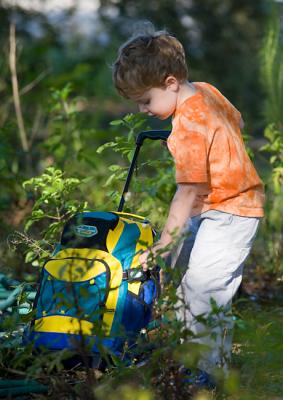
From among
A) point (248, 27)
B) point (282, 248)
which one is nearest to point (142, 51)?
point (282, 248)

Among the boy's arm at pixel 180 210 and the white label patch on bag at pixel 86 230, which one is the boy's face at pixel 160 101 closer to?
the boy's arm at pixel 180 210

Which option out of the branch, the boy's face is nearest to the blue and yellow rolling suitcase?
the boy's face

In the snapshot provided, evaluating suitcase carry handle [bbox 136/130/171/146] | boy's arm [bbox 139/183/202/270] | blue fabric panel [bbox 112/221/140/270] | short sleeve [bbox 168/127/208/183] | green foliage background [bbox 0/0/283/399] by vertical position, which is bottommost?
green foliage background [bbox 0/0/283/399]

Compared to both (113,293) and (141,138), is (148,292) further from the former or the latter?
(141,138)

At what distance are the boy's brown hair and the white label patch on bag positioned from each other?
565 mm

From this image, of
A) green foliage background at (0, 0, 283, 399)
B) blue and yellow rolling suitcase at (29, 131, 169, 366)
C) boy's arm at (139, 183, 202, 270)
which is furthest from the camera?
green foliage background at (0, 0, 283, 399)

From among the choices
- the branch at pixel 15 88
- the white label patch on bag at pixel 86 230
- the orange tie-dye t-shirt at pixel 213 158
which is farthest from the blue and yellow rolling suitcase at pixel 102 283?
the branch at pixel 15 88

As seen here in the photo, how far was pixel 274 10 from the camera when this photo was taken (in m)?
6.06

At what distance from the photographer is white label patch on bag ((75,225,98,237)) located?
3344mm

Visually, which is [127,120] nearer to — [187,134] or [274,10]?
[187,134]

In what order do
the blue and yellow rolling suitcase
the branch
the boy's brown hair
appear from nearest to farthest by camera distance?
the blue and yellow rolling suitcase
the boy's brown hair
the branch

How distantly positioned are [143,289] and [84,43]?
12.4 metres

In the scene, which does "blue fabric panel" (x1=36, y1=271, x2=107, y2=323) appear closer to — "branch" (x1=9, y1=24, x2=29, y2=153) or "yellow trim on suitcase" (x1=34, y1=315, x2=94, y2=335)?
"yellow trim on suitcase" (x1=34, y1=315, x2=94, y2=335)

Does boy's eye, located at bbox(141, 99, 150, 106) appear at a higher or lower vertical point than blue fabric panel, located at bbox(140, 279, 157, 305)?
higher
